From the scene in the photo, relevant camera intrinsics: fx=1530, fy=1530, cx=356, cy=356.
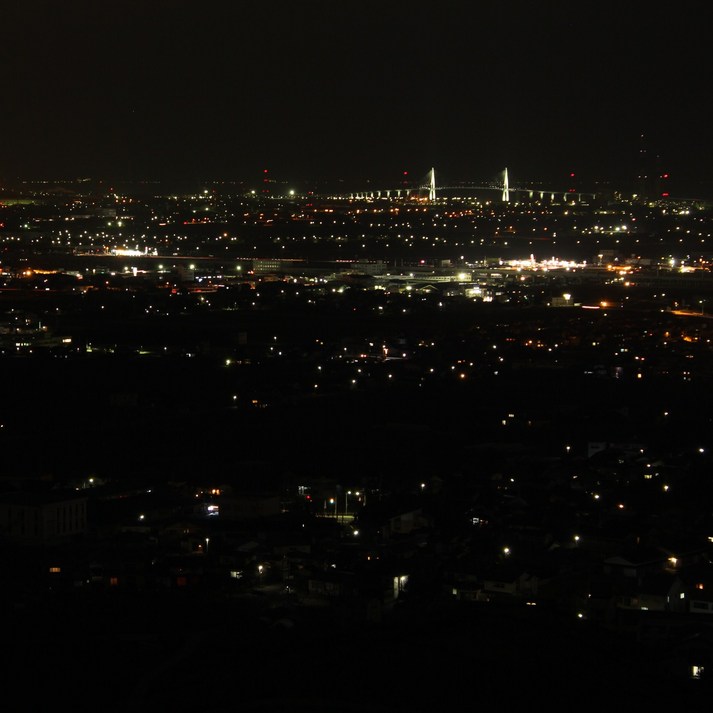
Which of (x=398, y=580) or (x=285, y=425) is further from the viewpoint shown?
(x=285, y=425)

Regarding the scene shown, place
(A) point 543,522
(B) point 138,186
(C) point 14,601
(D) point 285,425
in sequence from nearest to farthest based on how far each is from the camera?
(C) point 14,601 < (A) point 543,522 < (D) point 285,425 < (B) point 138,186

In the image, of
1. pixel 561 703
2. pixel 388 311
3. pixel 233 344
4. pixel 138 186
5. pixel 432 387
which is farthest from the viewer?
pixel 138 186

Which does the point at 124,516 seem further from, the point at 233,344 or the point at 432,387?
the point at 233,344

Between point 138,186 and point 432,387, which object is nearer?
point 432,387

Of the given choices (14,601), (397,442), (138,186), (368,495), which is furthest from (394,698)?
(138,186)

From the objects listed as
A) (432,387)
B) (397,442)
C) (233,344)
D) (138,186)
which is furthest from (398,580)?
(138,186)

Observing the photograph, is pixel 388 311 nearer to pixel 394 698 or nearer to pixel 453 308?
pixel 453 308
